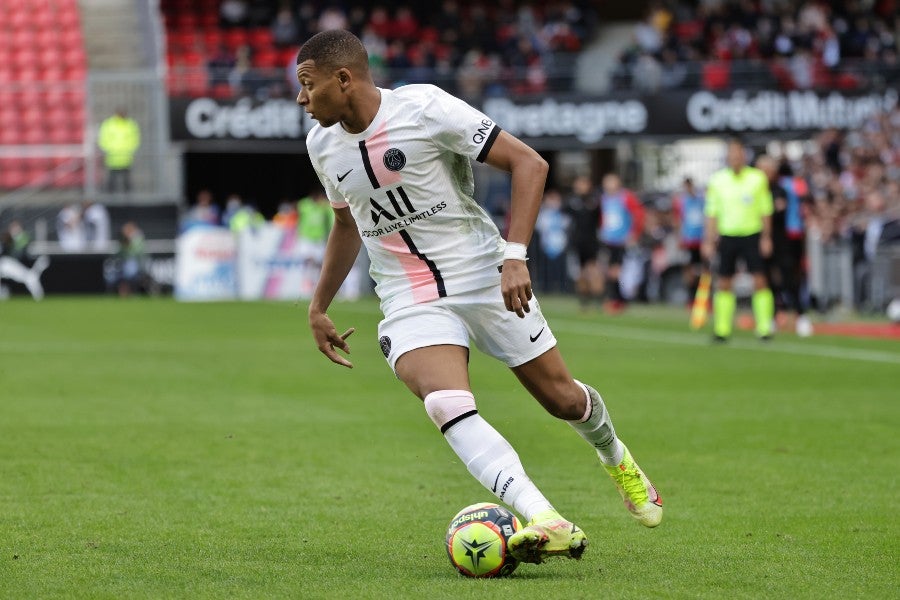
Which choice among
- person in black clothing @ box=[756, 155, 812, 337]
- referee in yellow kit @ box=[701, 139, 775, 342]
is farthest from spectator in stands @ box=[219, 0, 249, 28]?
referee in yellow kit @ box=[701, 139, 775, 342]

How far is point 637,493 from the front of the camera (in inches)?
254

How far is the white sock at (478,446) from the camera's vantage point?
221 inches

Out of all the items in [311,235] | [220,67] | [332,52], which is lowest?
[311,235]

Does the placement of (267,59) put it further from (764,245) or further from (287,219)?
(764,245)

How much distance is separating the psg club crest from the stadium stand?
1175 inches

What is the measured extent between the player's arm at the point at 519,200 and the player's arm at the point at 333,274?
87 cm

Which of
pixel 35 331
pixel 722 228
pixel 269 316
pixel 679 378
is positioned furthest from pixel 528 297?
pixel 269 316

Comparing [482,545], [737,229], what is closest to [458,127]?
[482,545]

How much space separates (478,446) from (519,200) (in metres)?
0.89

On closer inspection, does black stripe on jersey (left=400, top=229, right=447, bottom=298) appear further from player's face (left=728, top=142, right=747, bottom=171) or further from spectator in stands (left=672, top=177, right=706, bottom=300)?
spectator in stands (left=672, top=177, right=706, bottom=300)

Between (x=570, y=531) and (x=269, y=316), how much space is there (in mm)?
19821

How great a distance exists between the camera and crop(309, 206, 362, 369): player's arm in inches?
251

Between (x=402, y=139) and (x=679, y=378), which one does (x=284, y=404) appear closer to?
(x=679, y=378)

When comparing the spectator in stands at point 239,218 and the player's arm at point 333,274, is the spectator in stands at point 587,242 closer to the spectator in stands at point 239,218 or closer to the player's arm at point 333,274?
the spectator in stands at point 239,218
